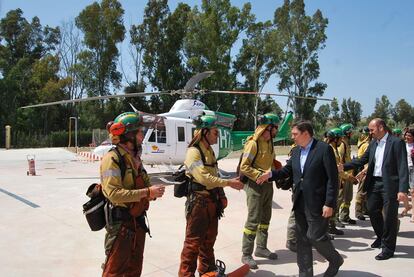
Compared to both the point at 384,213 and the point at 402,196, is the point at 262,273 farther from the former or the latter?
the point at 402,196

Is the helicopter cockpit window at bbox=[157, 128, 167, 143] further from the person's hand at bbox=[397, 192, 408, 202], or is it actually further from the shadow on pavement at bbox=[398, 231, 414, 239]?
the person's hand at bbox=[397, 192, 408, 202]

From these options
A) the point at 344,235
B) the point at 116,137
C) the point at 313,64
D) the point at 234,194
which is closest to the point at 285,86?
the point at 313,64

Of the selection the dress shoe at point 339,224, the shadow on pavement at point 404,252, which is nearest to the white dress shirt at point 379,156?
the shadow on pavement at point 404,252

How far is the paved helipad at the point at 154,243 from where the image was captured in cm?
489

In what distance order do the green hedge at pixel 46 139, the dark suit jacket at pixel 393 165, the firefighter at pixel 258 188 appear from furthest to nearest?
the green hedge at pixel 46 139, the dark suit jacket at pixel 393 165, the firefighter at pixel 258 188

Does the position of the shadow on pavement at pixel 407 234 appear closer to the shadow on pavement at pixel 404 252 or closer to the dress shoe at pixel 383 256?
the shadow on pavement at pixel 404 252

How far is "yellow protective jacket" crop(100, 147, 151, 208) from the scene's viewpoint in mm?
3207

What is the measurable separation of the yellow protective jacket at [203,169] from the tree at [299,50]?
38221mm

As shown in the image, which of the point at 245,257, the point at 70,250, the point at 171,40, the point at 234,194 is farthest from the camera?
the point at 171,40

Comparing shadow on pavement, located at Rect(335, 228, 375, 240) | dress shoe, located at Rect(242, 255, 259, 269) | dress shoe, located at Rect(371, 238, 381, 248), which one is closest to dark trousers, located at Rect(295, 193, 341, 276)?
dress shoe, located at Rect(242, 255, 259, 269)

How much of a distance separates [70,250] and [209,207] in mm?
2594

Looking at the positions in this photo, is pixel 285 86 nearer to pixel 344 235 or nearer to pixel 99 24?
pixel 99 24

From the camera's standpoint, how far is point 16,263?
5.11m

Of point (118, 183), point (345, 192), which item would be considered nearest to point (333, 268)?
point (118, 183)
